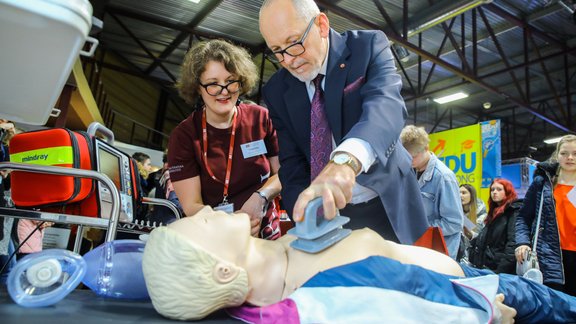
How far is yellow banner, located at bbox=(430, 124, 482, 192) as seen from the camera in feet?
19.6

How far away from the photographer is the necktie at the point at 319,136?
1.59 meters

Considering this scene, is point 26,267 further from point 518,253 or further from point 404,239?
point 518,253

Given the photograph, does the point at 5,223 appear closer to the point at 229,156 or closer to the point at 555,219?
the point at 229,156

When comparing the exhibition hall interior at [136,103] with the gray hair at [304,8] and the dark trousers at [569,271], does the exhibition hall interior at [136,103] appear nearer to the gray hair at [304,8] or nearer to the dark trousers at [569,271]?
the gray hair at [304,8]

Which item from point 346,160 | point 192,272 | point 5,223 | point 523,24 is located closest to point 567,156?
point 346,160

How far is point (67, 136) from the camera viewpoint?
6.41ft

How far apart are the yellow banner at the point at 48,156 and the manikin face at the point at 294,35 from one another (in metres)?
1.06

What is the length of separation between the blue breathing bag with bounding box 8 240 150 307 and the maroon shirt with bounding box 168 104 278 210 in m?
0.66

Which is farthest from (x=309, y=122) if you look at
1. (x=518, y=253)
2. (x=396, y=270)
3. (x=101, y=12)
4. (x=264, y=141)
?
(x=101, y=12)

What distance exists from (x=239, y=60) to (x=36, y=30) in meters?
1.28

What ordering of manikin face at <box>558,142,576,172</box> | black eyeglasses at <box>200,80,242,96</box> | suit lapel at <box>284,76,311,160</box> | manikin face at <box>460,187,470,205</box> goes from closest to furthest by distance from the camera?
suit lapel at <box>284,76,311,160</box> → black eyeglasses at <box>200,80,242,96</box> → manikin face at <box>558,142,576,172</box> → manikin face at <box>460,187,470,205</box>

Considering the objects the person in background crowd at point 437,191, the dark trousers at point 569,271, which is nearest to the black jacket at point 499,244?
the dark trousers at point 569,271

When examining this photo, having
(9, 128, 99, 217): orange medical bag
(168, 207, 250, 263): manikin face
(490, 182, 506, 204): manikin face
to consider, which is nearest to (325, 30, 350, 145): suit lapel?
(168, 207, 250, 263): manikin face

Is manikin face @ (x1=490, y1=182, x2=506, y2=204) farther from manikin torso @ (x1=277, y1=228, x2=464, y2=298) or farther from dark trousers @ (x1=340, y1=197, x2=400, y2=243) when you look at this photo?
manikin torso @ (x1=277, y1=228, x2=464, y2=298)
